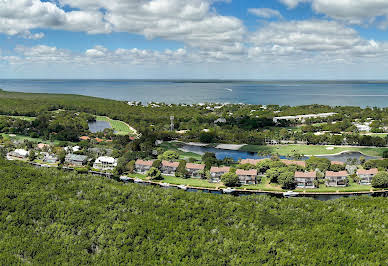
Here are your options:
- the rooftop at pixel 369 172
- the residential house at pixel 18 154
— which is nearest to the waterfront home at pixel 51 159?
the residential house at pixel 18 154

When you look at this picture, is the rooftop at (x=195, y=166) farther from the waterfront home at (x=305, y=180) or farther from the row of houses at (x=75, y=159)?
the waterfront home at (x=305, y=180)

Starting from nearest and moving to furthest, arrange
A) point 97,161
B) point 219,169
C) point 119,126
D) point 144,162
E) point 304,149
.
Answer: point 219,169 < point 144,162 < point 97,161 < point 304,149 < point 119,126

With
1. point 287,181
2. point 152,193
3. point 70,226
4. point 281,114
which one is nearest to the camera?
point 70,226

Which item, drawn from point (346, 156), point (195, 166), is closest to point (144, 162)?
point (195, 166)

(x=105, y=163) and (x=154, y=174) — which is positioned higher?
(x=105, y=163)

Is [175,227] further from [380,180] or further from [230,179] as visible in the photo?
[380,180]

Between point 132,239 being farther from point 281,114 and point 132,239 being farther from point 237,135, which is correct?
point 281,114

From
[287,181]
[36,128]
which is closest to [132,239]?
[287,181]
